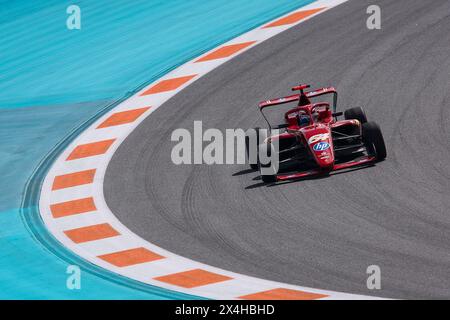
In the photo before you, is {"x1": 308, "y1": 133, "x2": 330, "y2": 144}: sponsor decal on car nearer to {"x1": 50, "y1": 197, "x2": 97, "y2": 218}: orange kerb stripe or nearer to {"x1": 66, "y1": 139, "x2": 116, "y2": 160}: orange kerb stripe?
{"x1": 50, "y1": 197, "x2": 97, "y2": 218}: orange kerb stripe

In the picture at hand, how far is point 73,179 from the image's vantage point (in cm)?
1498

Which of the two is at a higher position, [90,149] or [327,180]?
[90,149]

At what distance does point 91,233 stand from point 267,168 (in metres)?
2.65

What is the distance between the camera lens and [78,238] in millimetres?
12602

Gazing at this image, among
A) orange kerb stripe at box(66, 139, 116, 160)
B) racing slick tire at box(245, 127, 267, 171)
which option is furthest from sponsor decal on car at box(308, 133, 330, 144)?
orange kerb stripe at box(66, 139, 116, 160)

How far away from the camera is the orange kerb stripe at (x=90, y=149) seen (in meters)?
16.0

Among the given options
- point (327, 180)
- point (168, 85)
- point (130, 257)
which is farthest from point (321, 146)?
point (168, 85)

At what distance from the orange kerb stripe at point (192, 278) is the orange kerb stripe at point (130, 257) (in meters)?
0.66

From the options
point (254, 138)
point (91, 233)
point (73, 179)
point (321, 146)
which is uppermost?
point (254, 138)

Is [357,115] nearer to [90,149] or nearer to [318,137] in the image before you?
[318,137]

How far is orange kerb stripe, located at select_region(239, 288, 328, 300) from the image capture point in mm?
9750

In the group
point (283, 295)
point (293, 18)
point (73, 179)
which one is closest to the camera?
point (283, 295)

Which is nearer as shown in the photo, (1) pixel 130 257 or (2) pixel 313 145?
(1) pixel 130 257
